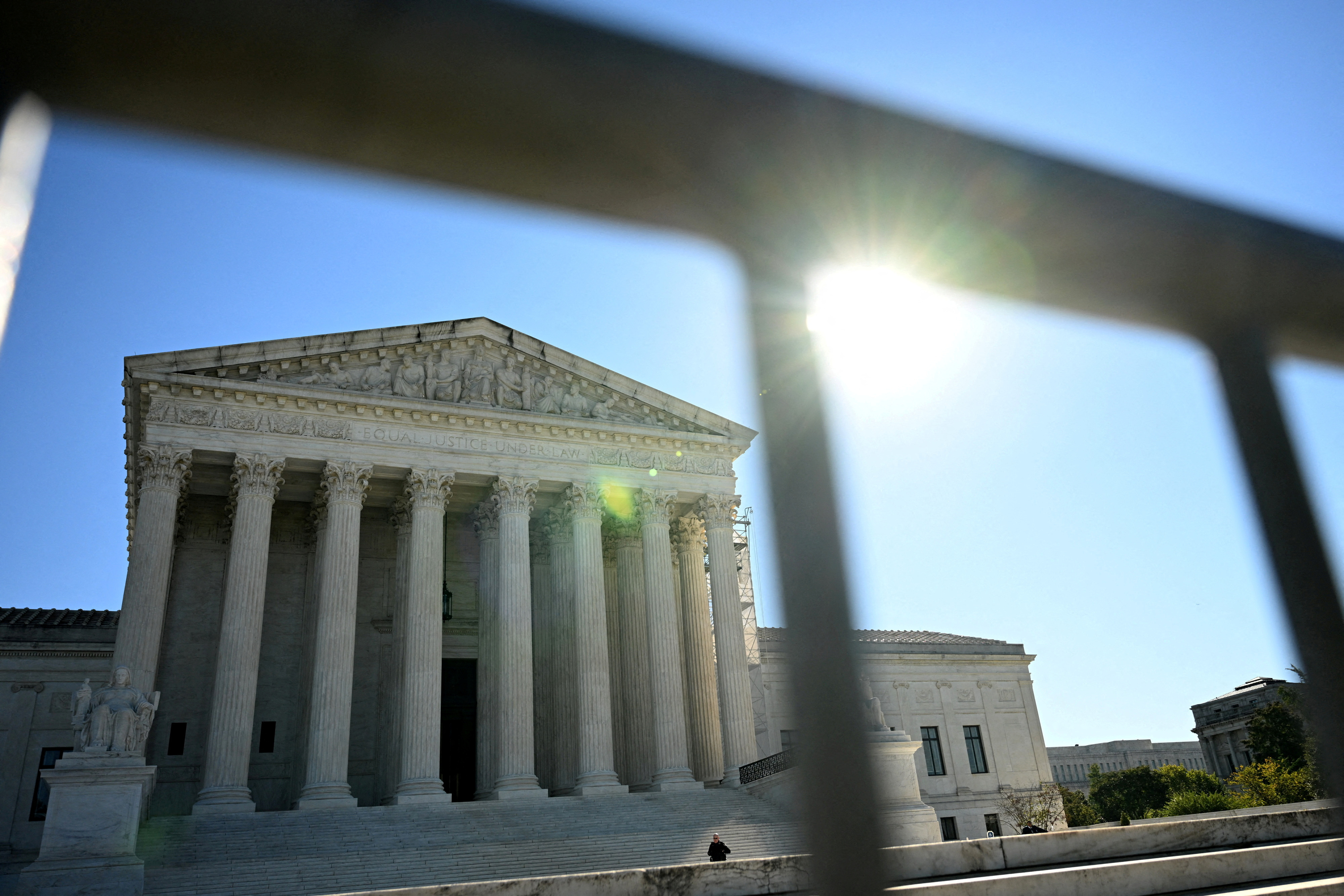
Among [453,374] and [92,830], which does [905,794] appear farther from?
[92,830]

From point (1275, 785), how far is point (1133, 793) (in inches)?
1335

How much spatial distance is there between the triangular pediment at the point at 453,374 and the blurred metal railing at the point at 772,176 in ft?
102

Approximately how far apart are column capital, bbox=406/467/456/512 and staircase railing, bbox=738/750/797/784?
13199mm

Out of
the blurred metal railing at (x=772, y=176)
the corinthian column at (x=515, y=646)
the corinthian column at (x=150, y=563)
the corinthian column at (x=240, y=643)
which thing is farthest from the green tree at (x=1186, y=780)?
the blurred metal railing at (x=772, y=176)

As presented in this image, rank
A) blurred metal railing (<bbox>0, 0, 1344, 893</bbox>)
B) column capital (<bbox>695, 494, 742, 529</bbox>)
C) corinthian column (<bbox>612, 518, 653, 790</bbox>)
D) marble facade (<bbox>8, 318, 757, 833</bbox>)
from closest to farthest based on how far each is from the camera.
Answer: blurred metal railing (<bbox>0, 0, 1344, 893</bbox>) < marble facade (<bbox>8, 318, 757, 833</bbox>) < corinthian column (<bbox>612, 518, 653, 790</bbox>) < column capital (<bbox>695, 494, 742, 529</bbox>)

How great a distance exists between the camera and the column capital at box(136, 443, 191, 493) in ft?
93.8

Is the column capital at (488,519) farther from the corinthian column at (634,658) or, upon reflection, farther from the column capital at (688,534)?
the column capital at (688,534)

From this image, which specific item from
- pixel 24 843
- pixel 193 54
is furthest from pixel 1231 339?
pixel 24 843

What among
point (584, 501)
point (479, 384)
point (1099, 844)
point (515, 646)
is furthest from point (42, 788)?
point (1099, 844)

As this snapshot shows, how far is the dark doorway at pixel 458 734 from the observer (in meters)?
34.5

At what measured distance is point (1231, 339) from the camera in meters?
2.55

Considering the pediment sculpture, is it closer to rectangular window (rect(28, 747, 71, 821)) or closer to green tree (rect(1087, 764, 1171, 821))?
rectangular window (rect(28, 747, 71, 821))

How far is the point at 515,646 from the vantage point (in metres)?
31.2

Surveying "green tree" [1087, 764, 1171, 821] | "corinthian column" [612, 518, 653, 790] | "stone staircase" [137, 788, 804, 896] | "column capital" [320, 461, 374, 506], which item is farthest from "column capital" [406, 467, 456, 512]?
"green tree" [1087, 764, 1171, 821]
